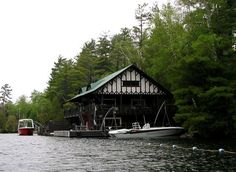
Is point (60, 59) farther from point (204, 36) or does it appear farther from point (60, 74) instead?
point (204, 36)

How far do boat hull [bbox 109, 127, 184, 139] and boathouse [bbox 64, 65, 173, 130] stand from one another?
284 inches

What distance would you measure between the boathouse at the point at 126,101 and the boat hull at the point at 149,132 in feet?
23.6

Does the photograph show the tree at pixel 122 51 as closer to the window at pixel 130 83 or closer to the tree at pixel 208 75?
the window at pixel 130 83

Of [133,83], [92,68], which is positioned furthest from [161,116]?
[92,68]

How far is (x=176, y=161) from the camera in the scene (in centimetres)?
1928

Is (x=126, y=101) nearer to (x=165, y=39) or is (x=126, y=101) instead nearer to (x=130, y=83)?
(x=130, y=83)

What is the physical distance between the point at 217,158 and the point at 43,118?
→ 227 ft

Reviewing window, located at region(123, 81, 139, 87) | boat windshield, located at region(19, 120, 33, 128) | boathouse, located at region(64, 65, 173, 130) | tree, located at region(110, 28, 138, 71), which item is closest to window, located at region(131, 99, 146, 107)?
boathouse, located at region(64, 65, 173, 130)

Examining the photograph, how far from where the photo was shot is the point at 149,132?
147 ft

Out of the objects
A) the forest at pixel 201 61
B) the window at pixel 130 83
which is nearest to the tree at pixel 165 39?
the forest at pixel 201 61

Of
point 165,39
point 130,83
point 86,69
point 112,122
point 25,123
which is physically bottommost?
point 112,122

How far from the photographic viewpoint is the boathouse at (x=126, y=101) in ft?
174

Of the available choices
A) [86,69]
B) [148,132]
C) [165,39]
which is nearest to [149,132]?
[148,132]

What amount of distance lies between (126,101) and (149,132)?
13131 millimetres
